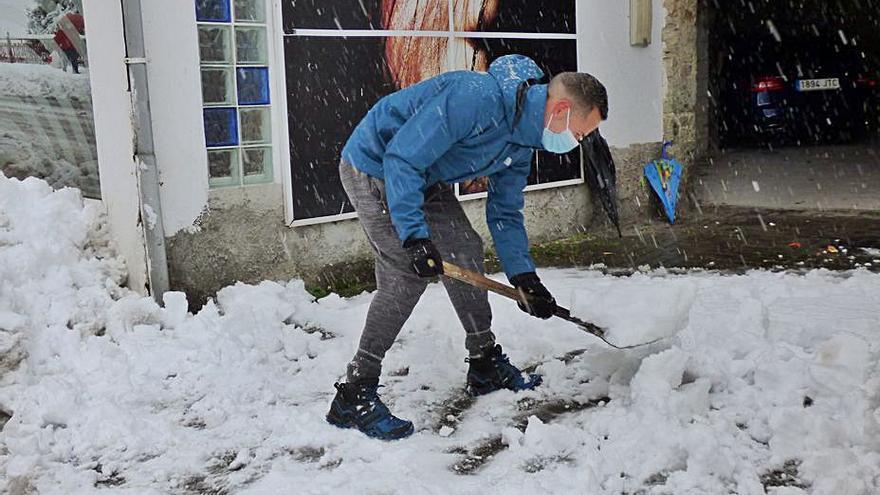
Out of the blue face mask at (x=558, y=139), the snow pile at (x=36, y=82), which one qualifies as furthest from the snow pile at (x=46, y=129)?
the blue face mask at (x=558, y=139)

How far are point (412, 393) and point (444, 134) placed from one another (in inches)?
52.9

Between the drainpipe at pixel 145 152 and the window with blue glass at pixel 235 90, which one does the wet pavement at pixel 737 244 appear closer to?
the window with blue glass at pixel 235 90

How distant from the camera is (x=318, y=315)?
525 cm

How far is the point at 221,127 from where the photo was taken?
18.0 feet

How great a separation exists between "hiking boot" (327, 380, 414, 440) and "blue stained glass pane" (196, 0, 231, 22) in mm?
2642

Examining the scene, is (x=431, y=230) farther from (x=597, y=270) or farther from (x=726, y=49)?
(x=726, y=49)

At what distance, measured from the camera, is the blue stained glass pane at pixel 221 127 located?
17.8 feet

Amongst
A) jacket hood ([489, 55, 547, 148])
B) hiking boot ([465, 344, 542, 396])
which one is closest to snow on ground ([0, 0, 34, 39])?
jacket hood ([489, 55, 547, 148])

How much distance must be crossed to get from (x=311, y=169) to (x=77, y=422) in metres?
2.58

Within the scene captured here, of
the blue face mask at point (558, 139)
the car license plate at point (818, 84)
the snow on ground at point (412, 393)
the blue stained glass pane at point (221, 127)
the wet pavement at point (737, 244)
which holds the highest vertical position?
the blue face mask at point (558, 139)

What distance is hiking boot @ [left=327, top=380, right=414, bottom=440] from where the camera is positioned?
360 cm

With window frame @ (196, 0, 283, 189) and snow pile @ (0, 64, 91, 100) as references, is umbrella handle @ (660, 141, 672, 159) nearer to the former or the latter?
window frame @ (196, 0, 283, 189)

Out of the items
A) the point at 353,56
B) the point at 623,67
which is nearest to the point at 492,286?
the point at 353,56

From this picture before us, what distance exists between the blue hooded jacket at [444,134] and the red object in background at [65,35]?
236cm
